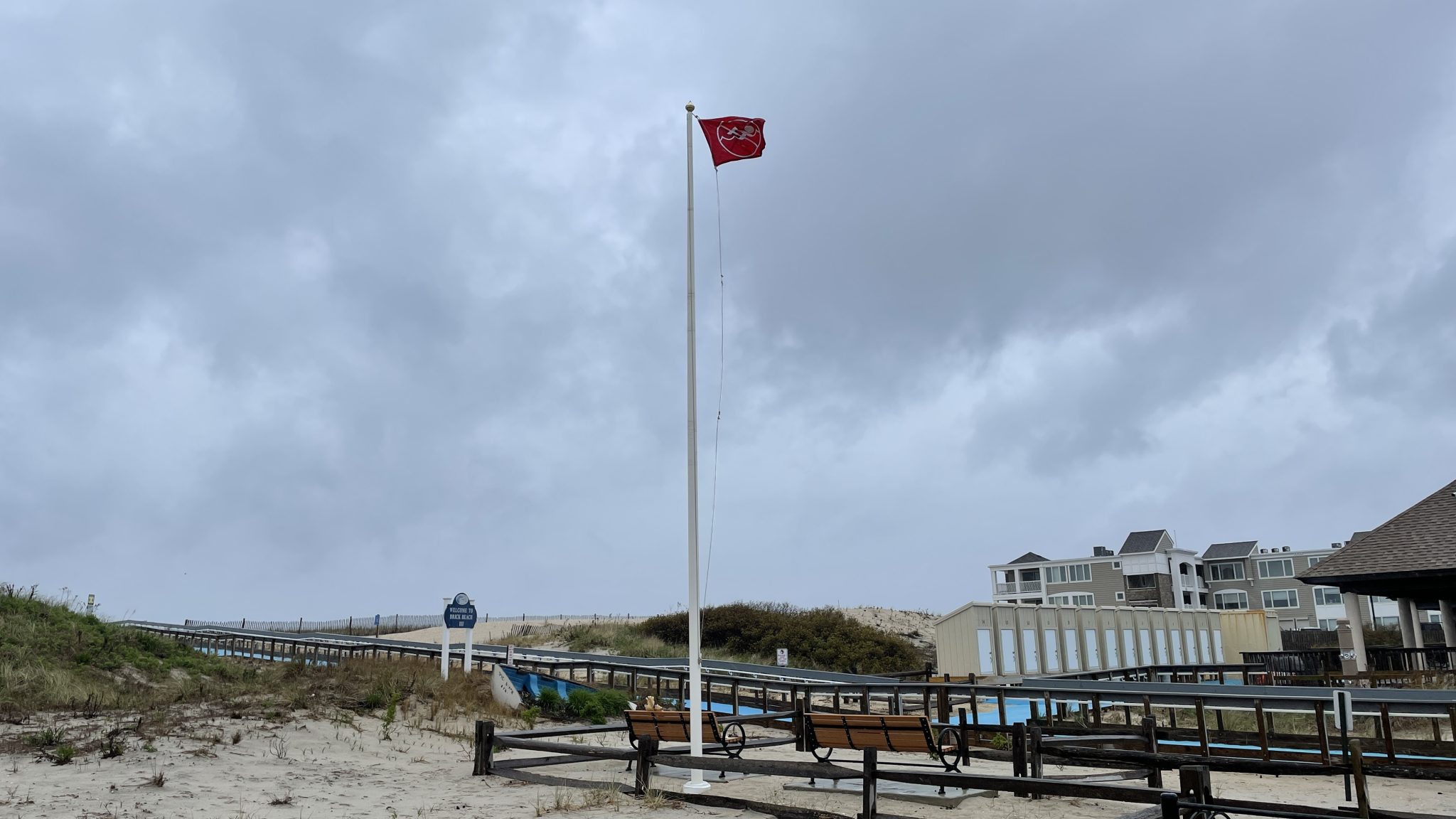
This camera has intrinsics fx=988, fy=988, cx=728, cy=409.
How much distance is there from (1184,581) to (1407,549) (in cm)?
5146

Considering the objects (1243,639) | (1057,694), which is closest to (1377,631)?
(1243,639)

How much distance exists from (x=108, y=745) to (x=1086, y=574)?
70.7 m

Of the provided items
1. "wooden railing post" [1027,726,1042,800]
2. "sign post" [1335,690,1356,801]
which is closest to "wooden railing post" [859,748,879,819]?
"wooden railing post" [1027,726,1042,800]

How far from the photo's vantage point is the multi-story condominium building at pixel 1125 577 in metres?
70.1

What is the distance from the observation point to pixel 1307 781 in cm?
1430

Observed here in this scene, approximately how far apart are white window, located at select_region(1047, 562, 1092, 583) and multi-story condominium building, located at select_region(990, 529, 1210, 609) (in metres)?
0.05

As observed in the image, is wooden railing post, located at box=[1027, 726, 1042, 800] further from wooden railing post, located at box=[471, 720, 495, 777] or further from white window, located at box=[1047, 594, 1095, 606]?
white window, located at box=[1047, 594, 1095, 606]

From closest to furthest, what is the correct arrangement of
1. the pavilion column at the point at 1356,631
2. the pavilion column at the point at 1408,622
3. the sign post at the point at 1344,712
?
the sign post at the point at 1344,712 → the pavilion column at the point at 1356,631 → the pavilion column at the point at 1408,622

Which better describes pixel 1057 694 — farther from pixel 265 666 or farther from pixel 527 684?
pixel 265 666

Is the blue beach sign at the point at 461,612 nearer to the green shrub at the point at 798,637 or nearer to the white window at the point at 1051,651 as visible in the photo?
the green shrub at the point at 798,637

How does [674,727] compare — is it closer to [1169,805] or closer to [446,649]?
[1169,805]

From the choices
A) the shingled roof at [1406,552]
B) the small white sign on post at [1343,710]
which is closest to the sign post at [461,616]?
the small white sign on post at [1343,710]

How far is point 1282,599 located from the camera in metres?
73.5

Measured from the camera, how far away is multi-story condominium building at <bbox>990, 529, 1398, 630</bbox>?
70438mm
